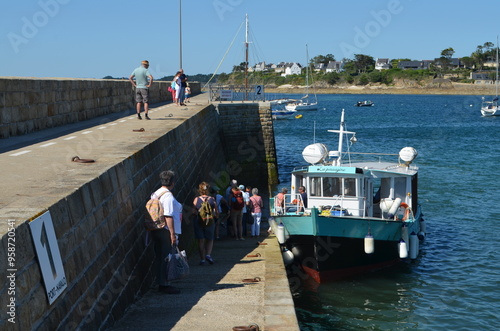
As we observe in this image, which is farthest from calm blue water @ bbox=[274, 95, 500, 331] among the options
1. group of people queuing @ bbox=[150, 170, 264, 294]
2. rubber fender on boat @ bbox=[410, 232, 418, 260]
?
group of people queuing @ bbox=[150, 170, 264, 294]

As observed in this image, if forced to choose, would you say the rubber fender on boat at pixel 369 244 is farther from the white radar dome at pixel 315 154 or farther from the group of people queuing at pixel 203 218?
the white radar dome at pixel 315 154

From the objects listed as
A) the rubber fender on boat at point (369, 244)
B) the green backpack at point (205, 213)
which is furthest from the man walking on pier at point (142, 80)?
the rubber fender on boat at point (369, 244)

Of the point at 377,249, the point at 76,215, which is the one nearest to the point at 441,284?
the point at 377,249

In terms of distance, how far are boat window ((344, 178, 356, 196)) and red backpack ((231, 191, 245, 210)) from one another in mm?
3022

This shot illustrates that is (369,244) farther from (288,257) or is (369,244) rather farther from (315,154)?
(315,154)

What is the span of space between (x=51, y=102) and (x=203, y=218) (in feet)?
24.3

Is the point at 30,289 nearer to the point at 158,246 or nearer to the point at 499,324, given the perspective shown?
the point at 158,246

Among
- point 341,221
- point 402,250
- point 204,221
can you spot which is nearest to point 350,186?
point 341,221

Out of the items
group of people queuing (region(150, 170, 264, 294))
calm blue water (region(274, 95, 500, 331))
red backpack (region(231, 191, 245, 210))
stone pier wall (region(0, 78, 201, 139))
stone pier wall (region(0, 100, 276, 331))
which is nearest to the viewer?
stone pier wall (region(0, 100, 276, 331))

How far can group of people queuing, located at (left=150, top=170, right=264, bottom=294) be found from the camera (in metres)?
9.07

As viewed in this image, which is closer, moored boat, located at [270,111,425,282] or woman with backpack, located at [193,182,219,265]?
woman with backpack, located at [193,182,219,265]

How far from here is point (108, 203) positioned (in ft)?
29.0

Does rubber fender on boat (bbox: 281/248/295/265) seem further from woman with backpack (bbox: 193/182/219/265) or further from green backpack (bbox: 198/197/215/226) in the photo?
green backpack (bbox: 198/197/215/226)

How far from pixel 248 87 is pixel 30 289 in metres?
34.1
